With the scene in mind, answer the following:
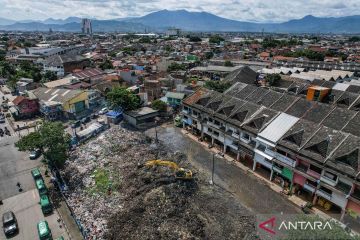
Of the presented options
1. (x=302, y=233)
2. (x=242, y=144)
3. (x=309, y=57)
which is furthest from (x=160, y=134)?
(x=309, y=57)

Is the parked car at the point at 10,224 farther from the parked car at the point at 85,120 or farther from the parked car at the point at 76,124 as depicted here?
the parked car at the point at 85,120

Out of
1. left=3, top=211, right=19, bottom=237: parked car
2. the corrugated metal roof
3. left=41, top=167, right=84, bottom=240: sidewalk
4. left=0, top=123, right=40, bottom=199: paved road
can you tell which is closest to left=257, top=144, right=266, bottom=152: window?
the corrugated metal roof

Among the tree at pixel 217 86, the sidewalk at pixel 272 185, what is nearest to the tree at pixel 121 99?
the sidewalk at pixel 272 185

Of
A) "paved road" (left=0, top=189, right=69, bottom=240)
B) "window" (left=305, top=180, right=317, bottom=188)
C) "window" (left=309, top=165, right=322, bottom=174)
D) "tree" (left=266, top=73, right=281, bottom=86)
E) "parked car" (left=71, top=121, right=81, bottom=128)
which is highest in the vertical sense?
"tree" (left=266, top=73, right=281, bottom=86)

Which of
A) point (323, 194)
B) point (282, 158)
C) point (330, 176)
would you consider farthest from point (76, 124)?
point (330, 176)

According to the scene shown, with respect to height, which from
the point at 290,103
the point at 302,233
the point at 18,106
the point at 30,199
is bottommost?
the point at 30,199

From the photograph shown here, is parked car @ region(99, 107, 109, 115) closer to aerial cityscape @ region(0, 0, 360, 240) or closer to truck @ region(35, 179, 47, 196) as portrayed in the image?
aerial cityscape @ region(0, 0, 360, 240)

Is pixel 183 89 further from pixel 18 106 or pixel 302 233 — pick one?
pixel 302 233
